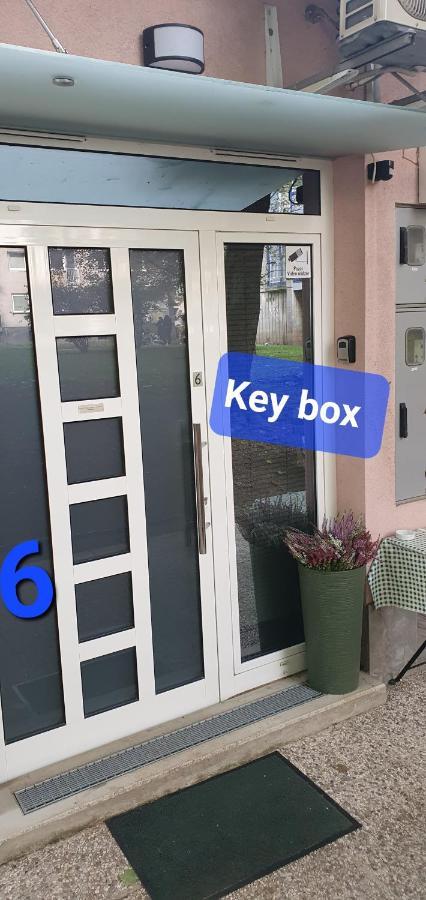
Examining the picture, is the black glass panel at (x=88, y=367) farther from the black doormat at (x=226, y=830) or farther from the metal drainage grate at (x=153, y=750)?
the black doormat at (x=226, y=830)

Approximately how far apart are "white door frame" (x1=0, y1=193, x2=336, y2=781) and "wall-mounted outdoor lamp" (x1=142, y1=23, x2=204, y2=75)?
602mm

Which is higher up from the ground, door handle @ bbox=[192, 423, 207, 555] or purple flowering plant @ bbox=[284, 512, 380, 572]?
door handle @ bbox=[192, 423, 207, 555]

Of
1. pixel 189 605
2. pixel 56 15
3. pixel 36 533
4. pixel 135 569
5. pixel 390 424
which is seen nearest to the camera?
pixel 56 15

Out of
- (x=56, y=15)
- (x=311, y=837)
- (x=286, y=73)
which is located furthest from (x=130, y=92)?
(x=311, y=837)

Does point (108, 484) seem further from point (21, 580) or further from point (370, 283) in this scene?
point (370, 283)

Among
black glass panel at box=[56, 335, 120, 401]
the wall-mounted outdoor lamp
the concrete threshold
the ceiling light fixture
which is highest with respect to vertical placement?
the wall-mounted outdoor lamp

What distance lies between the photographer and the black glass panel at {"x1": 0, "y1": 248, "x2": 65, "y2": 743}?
3.10 meters

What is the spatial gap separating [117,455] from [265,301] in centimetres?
112

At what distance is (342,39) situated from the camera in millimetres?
3068

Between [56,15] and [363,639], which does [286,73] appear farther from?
[363,639]

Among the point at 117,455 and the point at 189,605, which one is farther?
the point at 189,605

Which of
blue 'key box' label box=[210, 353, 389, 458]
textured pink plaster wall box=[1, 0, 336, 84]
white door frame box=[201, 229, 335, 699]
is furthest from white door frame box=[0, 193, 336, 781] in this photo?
textured pink plaster wall box=[1, 0, 336, 84]

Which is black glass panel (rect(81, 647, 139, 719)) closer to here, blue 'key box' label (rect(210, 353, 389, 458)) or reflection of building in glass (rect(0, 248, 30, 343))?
blue 'key box' label (rect(210, 353, 389, 458))

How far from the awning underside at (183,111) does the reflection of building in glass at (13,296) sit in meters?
0.51
